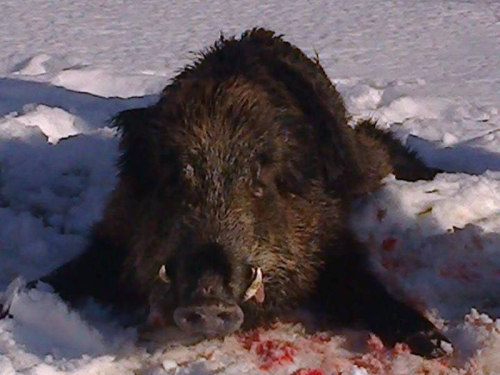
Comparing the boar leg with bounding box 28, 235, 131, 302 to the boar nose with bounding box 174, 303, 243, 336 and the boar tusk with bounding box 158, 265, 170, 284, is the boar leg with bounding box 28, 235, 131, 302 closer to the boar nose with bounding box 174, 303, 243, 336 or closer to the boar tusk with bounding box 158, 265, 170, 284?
the boar tusk with bounding box 158, 265, 170, 284

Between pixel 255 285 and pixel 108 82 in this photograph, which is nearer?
pixel 255 285

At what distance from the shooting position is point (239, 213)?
3854 mm

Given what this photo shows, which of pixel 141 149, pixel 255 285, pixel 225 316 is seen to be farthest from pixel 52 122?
pixel 225 316

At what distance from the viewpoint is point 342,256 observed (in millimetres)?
4473

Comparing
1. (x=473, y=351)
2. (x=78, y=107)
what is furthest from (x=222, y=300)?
(x=78, y=107)

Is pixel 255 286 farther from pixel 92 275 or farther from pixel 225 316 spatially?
pixel 92 275

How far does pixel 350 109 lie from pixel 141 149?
2.91m

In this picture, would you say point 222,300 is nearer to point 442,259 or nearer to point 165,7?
point 442,259

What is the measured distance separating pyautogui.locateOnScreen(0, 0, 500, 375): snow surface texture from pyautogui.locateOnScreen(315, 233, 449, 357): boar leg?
0.09 metres

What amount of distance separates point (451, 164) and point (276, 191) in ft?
7.14

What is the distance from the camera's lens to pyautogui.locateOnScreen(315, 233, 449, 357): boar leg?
13.6 ft

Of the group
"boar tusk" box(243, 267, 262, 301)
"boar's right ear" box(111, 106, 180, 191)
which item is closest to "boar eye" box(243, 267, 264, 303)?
"boar tusk" box(243, 267, 262, 301)

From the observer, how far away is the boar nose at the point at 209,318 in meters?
3.46

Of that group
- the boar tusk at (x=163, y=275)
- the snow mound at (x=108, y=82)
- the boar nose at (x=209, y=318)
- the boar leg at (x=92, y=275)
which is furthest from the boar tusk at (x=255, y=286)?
the snow mound at (x=108, y=82)
